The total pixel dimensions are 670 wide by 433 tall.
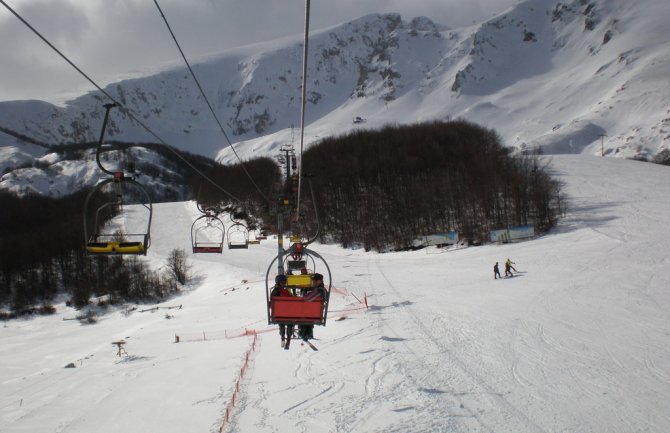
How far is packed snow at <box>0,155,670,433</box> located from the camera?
44.3 ft

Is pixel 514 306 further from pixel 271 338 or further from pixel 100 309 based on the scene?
pixel 100 309

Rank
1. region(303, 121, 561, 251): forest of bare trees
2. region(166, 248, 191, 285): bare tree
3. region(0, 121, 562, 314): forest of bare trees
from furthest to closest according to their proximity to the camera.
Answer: region(0, 121, 562, 314): forest of bare trees → region(303, 121, 561, 251): forest of bare trees → region(166, 248, 191, 285): bare tree

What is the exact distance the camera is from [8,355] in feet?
142

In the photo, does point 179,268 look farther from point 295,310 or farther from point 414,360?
point 295,310

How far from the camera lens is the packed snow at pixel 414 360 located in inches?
532

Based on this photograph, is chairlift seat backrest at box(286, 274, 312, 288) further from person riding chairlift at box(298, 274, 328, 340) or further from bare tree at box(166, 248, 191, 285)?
bare tree at box(166, 248, 191, 285)

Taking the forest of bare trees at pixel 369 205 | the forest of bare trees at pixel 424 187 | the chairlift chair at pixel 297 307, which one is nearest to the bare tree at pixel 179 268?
the forest of bare trees at pixel 369 205

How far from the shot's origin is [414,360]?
56.5ft

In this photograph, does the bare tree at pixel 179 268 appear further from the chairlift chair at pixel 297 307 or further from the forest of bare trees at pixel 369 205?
the chairlift chair at pixel 297 307

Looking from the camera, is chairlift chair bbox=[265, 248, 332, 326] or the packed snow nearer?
chairlift chair bbox=[265, 248, 332, 326]

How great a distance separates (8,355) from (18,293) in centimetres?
4026

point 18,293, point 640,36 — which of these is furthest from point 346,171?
point 640,36

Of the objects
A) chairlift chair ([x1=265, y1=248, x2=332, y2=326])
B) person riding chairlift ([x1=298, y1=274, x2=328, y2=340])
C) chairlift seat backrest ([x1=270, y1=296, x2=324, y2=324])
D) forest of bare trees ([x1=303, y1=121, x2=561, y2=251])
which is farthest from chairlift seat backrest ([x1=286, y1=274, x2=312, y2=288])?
forest of bare trees ([x1=303, y1=121, x2=561, y2=251])

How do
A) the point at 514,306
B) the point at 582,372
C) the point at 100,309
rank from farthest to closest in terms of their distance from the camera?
the point at 100,309 < the point at 514,306 < the point at 582,372
